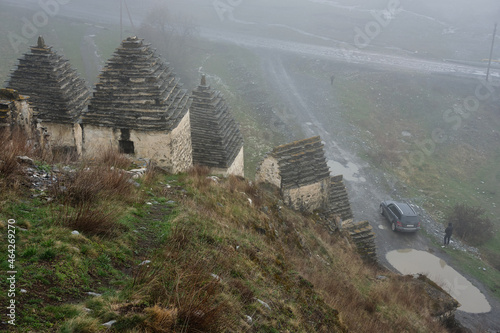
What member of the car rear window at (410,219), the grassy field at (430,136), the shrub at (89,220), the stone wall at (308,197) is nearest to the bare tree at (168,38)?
the grassy field at (430,136)

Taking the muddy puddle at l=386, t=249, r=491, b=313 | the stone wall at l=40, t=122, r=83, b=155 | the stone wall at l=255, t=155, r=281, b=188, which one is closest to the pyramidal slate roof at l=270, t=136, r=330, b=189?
the stone wall at l=255, t=155, r=281, b=188

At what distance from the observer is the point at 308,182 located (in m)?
16.2

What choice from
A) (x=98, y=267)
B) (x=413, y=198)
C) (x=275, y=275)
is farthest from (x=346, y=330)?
(x=413, y=198)

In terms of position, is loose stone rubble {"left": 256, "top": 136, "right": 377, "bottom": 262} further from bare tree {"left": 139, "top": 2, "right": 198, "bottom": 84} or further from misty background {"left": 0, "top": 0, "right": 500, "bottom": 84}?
bare tree {"left": 139, "top": 2, "right": 198, "bottom": 84}

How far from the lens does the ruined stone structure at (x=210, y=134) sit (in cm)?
1545

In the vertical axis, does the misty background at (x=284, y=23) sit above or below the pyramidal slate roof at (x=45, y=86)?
above

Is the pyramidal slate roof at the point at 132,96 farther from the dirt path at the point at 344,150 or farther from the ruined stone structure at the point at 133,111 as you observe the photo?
the dirt path at the point at 344,150

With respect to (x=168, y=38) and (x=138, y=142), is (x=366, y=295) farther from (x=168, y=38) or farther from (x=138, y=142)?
(x=168, y=38)

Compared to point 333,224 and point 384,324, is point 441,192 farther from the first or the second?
point 384,324

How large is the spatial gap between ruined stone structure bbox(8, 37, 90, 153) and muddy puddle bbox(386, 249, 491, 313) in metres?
15.0

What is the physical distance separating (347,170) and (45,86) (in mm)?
20111

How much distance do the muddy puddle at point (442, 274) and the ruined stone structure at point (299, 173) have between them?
238 inches

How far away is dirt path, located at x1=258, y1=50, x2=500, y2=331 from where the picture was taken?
21.1 m

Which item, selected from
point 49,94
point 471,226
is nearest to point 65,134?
point 49,94
